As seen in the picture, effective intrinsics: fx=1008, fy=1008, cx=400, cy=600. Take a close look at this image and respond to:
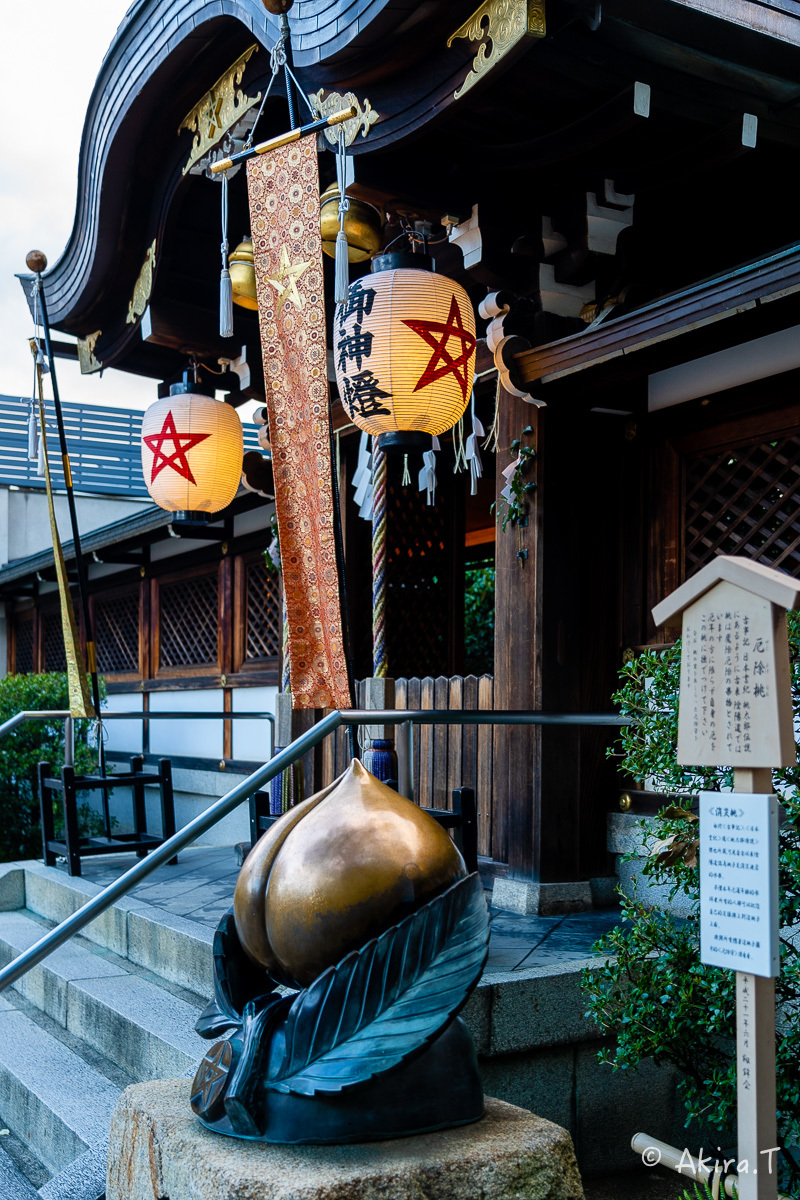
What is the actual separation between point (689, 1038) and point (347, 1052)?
4.46 feet

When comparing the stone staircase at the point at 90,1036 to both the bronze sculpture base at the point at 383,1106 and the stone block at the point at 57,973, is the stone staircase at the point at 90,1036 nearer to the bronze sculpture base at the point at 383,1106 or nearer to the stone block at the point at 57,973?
the stone block at the point at 57,973

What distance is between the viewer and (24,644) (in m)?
19.0

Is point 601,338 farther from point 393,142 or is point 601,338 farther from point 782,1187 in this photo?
point 782,1187

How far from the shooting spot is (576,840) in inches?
215

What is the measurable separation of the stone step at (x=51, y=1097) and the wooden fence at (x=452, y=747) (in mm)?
2209

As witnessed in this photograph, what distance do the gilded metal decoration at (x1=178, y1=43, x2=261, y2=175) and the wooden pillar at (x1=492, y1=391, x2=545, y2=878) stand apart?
7.38 ft

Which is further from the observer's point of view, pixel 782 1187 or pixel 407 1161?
pixel 782 1187

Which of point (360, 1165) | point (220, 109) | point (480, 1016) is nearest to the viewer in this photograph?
point (360, 1165)

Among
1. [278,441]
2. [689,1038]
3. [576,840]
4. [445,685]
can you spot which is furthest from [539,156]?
[689,1038]

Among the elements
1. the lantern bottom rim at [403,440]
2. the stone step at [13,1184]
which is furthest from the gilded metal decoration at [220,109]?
the stone step at [13,1184]

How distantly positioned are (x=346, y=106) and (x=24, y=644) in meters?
16.0

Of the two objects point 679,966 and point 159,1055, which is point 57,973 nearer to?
point 159,1055

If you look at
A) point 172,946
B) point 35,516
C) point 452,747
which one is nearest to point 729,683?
point 172,946

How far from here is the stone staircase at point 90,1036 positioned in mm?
3967
